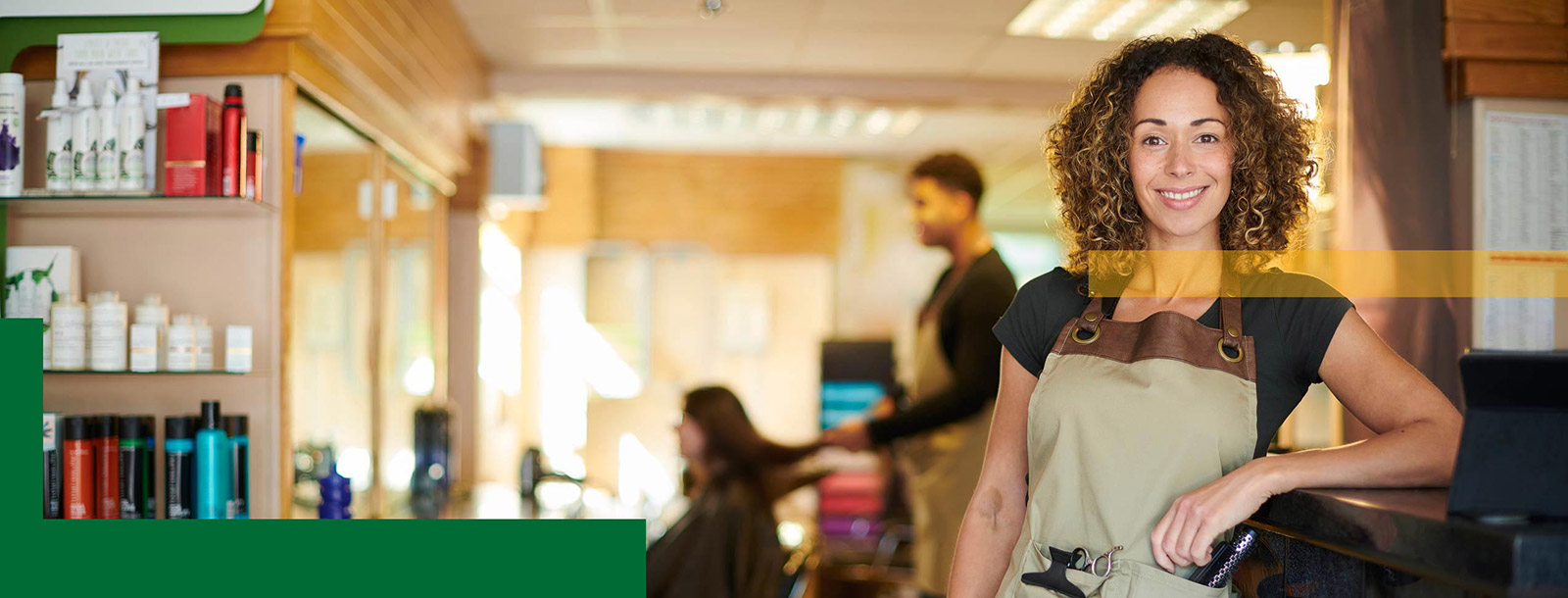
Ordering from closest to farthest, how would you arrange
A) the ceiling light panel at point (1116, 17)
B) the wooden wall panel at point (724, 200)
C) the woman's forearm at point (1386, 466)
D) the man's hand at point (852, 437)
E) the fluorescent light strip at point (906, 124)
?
the woman's forearm at point (1386, 466) < the man's hand at point (852, 437) < the ceiling light panel at point (1116, 17) < the fluorescent light strip at point (906, 124) < the wooden wall panel at point (724, 200)

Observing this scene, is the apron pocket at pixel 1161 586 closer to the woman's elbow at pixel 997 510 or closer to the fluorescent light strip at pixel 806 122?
the woman's elbow at pixel 997 510

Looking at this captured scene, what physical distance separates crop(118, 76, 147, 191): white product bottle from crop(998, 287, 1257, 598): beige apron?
1866 mm

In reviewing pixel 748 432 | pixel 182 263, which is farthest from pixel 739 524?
pixel 182 263

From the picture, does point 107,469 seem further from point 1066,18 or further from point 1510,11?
point 1066,18

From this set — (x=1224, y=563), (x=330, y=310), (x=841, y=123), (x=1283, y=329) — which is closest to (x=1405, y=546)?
(x=1224, y=563)

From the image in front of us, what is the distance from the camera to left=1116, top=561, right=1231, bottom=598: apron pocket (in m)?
1.27

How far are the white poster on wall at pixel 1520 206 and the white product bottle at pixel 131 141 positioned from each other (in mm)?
2911

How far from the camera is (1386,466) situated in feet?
4.00

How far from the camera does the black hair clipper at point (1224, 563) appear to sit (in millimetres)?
1276

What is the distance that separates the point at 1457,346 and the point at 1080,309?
172cm

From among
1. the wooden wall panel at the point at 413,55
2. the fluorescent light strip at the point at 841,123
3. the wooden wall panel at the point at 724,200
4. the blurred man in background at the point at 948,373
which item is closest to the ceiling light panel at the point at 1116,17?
the blurred man in background at the point at 948,373

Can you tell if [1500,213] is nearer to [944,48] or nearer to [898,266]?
[944,48]

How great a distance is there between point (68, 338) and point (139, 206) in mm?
329

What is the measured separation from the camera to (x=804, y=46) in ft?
15.7
